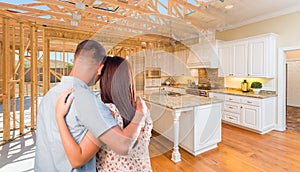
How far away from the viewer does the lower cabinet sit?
3172mm

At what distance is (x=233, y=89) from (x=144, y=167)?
4254 mm

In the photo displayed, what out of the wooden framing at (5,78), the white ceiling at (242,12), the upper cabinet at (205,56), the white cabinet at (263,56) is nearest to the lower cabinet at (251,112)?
the white cabinet at (263,56)

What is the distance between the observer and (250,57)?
358cm

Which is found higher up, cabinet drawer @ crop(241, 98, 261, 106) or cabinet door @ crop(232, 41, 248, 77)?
cabinet door @ crop(232, 41, 248, 77)

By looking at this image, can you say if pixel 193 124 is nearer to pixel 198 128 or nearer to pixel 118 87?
pixel 198 128

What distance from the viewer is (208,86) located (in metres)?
4.38

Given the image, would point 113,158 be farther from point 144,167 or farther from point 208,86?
point 208,86

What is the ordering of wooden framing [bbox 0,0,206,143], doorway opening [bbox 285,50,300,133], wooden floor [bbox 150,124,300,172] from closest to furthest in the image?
1. wooden floor [bbox 150,124,300,172]
2. wooden framing [bbox 0,0,206,143]
3. doorway opening [bbox 285,50,300,133]

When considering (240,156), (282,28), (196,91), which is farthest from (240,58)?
(240,156)

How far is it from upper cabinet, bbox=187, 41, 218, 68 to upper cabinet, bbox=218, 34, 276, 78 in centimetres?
20

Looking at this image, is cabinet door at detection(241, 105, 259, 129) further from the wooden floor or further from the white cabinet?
the white cabinet

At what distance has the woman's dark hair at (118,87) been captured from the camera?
0.56m

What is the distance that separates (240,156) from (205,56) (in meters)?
2.53

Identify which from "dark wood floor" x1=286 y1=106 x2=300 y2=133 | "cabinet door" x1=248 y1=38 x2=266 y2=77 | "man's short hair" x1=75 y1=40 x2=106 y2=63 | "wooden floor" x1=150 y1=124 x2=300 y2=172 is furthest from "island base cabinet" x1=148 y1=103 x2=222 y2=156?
"dark wood floor" x1=286 y1=106 x2=300 y2=133
